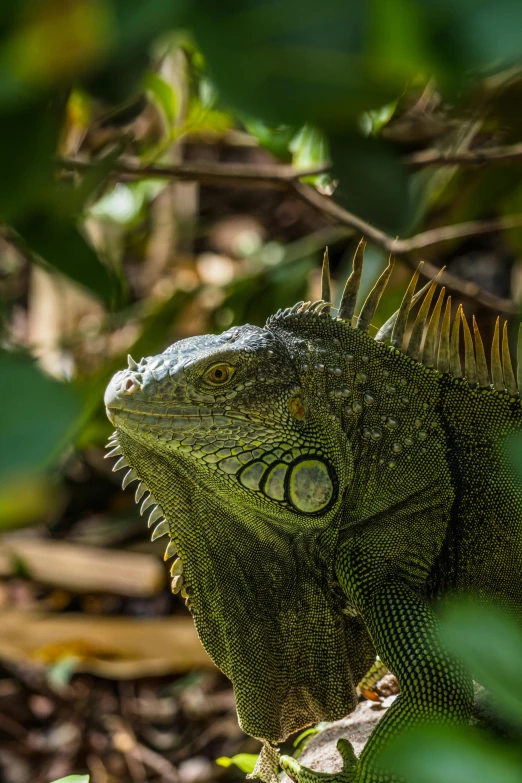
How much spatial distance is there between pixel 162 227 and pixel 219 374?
578 centimetres

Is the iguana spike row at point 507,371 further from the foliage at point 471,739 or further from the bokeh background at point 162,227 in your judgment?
the foliage at point 471,739

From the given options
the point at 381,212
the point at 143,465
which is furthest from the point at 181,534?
the point at 381,212

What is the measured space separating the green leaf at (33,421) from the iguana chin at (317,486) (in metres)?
1.91

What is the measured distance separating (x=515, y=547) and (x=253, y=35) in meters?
2.21

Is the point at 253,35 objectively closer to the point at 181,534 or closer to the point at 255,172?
the point at 181,534

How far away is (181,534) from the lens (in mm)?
2732

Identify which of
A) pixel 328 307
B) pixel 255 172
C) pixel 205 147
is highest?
pixel 205 147

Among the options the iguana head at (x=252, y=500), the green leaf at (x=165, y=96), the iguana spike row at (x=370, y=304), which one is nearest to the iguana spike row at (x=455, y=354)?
the iguana spike row at (x=370, y=304)

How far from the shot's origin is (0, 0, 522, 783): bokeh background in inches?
23.2

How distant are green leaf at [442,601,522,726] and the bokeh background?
33 centimetres

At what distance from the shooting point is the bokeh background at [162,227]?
1.94ft

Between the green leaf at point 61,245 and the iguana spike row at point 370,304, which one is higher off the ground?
the iguana spike row at point 370,304

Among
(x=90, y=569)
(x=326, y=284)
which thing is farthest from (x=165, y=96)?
(x=90, y=569)

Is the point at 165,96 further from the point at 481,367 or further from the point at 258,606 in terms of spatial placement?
the point at 258,606
